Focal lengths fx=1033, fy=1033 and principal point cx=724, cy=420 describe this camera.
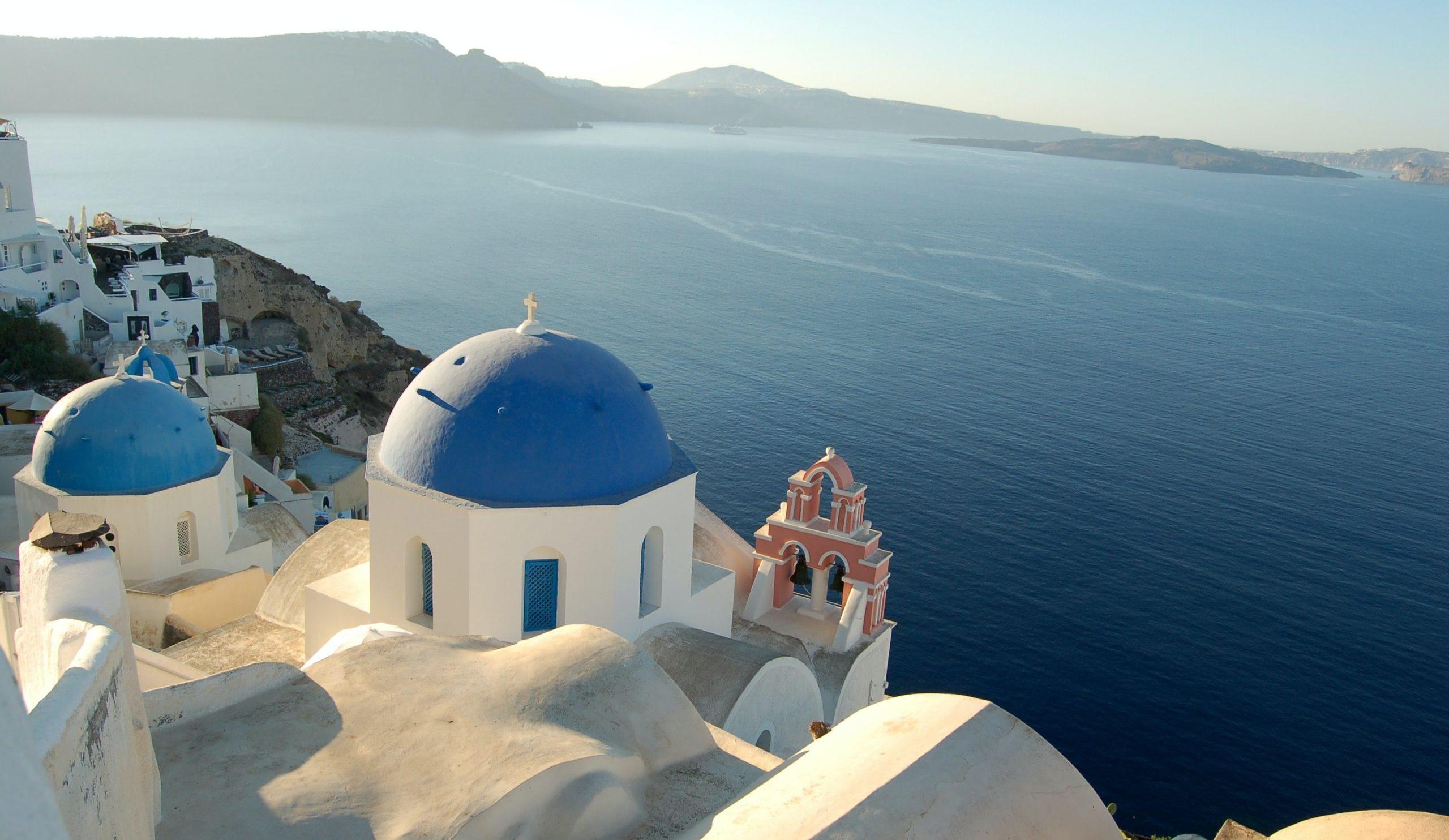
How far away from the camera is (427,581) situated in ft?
43.8

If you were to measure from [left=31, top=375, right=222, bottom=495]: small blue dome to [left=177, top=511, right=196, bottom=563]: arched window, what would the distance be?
0.84 m

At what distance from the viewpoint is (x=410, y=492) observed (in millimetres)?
12586

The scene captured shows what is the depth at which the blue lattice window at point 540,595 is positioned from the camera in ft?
42.5

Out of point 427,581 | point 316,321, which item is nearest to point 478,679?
point 427,581

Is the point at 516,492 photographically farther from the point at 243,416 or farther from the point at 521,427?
the point at 243,416

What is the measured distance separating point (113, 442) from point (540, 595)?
934 cm

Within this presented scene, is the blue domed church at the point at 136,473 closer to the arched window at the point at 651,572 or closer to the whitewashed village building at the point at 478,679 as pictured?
the whitewashed village building at the point at 478,679

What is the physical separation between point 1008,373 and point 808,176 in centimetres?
11038

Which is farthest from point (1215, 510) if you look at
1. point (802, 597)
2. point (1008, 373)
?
point (802, 597)

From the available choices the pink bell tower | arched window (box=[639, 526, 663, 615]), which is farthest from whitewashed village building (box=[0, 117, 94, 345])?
arched window (box=[639, 526, 663, 615])

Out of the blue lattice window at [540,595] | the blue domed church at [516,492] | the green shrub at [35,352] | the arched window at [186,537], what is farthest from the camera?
the green shrub at [35,352]

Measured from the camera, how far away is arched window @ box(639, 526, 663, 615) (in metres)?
13.8

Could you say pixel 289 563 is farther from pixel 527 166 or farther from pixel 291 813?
pixel 527 166

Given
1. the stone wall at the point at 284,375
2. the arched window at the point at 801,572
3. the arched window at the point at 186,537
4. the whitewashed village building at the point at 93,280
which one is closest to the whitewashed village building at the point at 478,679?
the arched window at the point at 186,537
